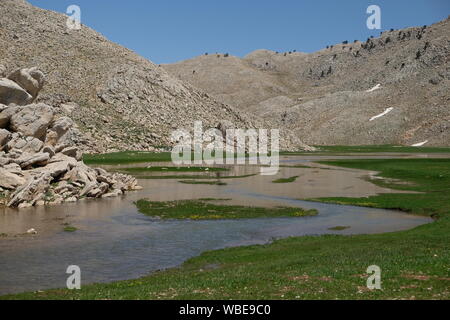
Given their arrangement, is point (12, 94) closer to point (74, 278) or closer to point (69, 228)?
point (69, 228)

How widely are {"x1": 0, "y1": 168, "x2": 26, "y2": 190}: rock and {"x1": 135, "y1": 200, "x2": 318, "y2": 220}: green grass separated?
13438 mm

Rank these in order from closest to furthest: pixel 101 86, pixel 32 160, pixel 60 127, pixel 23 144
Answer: pixel 32 160
pixel 23 144
pixel 60 127
pixel 101 86

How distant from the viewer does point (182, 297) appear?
65.2 feet

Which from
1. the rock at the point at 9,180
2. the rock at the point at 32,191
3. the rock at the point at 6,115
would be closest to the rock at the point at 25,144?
the rock at the point at 6,115

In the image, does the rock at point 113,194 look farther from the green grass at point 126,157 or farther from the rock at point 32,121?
the green grass at point 126,157

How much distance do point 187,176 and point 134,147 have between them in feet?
140


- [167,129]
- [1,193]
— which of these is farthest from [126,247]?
[167,129]

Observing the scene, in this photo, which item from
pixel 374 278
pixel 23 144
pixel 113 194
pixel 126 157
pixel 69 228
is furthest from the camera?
pixel 126 157

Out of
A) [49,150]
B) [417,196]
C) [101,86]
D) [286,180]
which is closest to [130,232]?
[49,150]

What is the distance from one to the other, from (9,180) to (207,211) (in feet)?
74.6

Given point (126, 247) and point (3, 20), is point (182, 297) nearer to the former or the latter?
point (126, 247)

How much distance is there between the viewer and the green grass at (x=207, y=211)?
47.9 m

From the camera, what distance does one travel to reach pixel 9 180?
178ft

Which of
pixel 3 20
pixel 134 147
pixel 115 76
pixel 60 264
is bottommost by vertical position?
pixel 60 264
